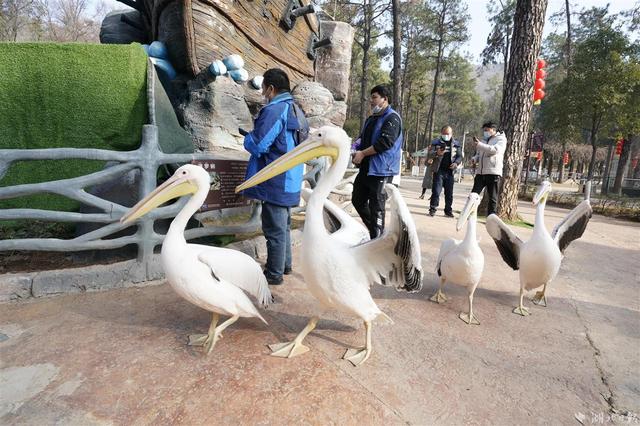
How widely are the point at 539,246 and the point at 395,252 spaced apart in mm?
1644

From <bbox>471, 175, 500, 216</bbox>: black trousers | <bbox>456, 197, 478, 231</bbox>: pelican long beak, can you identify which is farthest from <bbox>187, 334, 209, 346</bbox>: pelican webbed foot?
<bbox>471, 175, 500, 216</bbox>: black trousers

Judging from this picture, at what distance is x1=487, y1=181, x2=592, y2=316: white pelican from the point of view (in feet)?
9.60

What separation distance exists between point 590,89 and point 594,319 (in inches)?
652

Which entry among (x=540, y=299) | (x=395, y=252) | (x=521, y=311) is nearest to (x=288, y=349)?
A: (x=395, y=252)

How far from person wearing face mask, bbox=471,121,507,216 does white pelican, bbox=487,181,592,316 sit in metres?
2.47

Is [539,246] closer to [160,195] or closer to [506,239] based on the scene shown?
[506,239]

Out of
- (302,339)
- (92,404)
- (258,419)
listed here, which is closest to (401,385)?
(302,339)

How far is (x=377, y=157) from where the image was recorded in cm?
367

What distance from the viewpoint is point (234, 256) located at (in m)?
2.25

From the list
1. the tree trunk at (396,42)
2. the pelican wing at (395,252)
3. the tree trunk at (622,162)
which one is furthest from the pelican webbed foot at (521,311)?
the tree trunk at (622,162)

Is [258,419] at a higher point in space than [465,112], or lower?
lower

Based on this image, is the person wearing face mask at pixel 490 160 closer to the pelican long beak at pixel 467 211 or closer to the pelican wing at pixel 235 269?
the pelican long beak at pixel 467 211

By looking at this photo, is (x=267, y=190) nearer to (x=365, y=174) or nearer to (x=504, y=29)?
(x=365, y=174)

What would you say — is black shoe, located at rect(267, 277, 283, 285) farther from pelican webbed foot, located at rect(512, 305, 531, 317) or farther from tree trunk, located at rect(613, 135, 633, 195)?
tree trunk, located at rect(613, 135, 633, 195)
